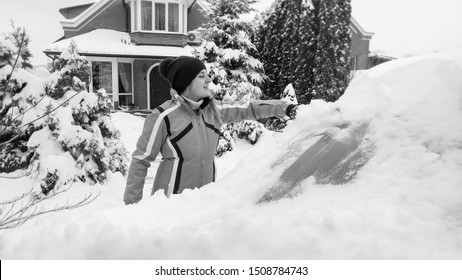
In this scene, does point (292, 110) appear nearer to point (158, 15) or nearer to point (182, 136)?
point (182, 136)

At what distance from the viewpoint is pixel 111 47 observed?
53.4 feet

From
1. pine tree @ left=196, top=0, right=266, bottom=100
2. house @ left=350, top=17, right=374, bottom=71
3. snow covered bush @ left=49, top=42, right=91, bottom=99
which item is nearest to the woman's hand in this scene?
snow covered bush @ left=49, top=42, right=91, bottom=99

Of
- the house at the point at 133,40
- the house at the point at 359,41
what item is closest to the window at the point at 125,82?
the house at the point at 133,40

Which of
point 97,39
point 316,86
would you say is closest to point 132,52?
point 97,39

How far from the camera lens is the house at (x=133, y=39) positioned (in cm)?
1672

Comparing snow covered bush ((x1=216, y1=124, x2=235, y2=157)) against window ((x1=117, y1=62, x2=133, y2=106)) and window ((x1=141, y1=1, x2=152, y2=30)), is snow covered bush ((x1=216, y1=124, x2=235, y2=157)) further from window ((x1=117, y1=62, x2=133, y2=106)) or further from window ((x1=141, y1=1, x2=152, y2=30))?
window ((x1=141, y1=1, x2=152, y2=30))

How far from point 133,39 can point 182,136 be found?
16.3 m

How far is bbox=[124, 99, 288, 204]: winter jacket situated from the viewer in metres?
2.30

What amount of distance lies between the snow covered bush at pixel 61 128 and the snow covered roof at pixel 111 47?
9558mm

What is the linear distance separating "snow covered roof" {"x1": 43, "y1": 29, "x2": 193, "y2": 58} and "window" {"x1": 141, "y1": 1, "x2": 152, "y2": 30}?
106cm

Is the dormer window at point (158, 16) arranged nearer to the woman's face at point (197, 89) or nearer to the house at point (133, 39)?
the house at point (133, 39)

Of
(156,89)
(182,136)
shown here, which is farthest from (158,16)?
(182,136)

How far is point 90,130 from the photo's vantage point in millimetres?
6285

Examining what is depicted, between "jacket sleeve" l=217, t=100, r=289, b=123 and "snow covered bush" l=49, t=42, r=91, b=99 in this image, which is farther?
"snow covered bush" l=49, t=42, r=91, b=99
